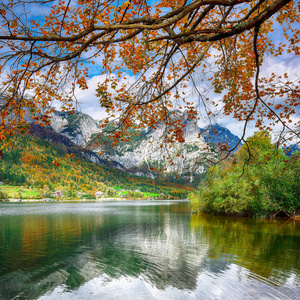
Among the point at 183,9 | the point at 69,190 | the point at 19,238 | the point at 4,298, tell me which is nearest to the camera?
the point at 183,9

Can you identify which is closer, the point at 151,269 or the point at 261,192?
the point at 151,269

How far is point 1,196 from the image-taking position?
106 m

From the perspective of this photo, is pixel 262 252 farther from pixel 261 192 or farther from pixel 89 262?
pixel 261 192

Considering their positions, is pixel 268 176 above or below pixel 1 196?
above

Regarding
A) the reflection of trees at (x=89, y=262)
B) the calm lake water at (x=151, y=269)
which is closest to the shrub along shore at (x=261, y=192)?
the calm lake water at (x=151, y=269)

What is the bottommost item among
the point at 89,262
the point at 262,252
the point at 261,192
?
the point at 89,262

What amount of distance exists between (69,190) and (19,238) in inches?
5407

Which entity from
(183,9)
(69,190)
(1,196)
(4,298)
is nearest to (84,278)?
(4,298)

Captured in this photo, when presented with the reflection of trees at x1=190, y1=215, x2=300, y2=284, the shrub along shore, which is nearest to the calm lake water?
the reflection of trees at x1=190, y1=215, x2=300, y2=284

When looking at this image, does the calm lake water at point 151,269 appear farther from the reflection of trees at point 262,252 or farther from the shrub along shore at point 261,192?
the shrub along shore at point 261,192

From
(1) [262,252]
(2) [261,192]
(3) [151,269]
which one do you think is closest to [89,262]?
(3) [151,269]

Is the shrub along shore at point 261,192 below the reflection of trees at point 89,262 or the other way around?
the other way around

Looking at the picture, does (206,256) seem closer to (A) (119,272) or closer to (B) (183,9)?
(A) (119,272)

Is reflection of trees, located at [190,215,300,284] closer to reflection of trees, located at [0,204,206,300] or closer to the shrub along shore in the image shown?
reflection of trees, located at [0,204,206,300]
